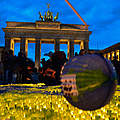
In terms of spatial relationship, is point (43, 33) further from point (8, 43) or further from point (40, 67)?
point (40, 67)

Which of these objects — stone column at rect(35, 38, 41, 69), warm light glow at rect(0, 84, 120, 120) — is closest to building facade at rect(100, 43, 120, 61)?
stone column at rect(35, 38, 41, 69)

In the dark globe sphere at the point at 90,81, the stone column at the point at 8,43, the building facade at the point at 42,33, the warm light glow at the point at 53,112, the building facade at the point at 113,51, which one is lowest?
the warm light glow at the point at 53,112

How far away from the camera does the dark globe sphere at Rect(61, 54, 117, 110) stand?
3.26m

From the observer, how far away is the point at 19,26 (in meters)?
60.7

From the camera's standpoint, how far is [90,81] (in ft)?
10.8

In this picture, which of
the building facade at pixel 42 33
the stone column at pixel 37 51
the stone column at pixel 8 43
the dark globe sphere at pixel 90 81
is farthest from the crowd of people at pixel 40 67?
the stone column at pixel 8 43

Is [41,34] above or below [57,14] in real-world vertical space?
below

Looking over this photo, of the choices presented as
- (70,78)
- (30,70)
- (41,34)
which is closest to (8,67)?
(30,70)

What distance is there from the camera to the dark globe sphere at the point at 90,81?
3.26 metres

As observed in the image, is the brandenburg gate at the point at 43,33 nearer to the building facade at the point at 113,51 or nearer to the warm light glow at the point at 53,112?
the building facade at the point at 113,51

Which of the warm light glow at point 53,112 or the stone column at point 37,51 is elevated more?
the stone column at point 37,51

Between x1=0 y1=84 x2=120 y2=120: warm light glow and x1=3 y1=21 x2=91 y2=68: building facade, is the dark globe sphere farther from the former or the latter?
x1=3 y1=21 x2=91 y2=68: building facade

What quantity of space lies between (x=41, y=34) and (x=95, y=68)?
58975mm

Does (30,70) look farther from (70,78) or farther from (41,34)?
(41,34)
